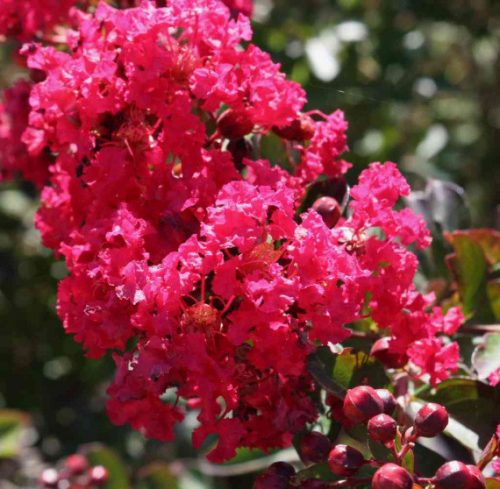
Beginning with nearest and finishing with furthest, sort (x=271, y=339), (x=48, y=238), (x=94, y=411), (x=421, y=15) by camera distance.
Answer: (x=271, y=339)
(x=48, y=238)
(x=94, y=411)
(x=421, y=15)

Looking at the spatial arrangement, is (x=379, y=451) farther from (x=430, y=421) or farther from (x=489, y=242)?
(x=489, y=242)

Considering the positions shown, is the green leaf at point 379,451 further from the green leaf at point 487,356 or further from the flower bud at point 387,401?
the green leaf at point 487,356

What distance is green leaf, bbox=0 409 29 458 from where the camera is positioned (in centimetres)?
234

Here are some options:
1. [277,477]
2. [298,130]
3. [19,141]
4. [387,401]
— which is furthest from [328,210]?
[19,141]

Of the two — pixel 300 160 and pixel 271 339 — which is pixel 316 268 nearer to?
pixel 271 339

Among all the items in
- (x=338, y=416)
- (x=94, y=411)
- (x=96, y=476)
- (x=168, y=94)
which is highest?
(x=168, y=94)

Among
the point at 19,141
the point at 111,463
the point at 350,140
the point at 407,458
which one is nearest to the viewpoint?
the point at 407,458

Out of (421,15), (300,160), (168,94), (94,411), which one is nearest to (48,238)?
(168,94)

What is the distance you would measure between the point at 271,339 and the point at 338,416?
0.86 feet

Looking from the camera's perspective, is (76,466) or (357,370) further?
(76,466)

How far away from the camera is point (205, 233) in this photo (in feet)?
4.10

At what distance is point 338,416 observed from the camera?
4.62 ft

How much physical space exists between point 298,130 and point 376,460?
0.60 meters

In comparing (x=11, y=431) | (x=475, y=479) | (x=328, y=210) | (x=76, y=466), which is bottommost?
(x=11, y=431)
